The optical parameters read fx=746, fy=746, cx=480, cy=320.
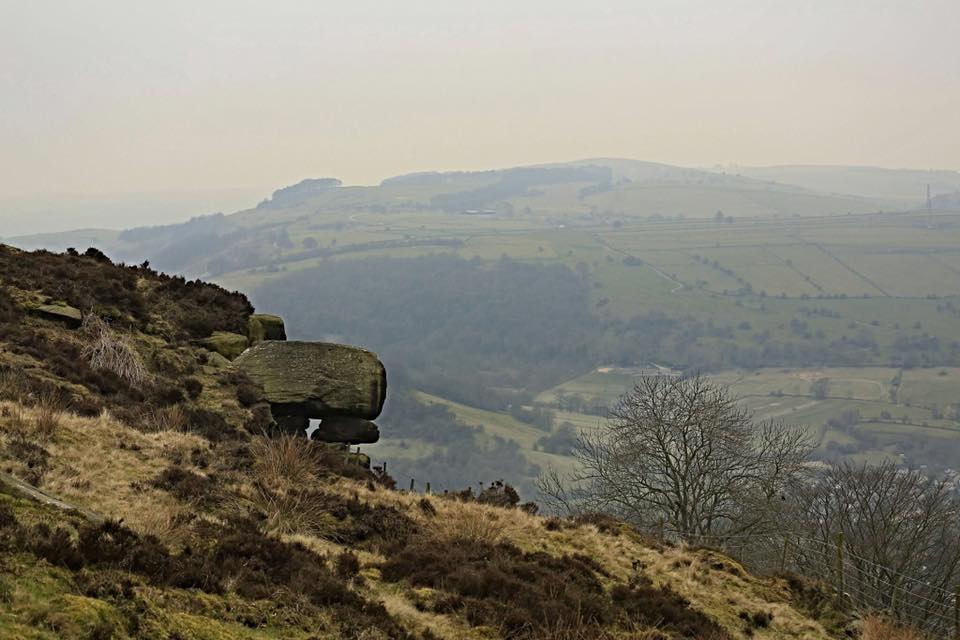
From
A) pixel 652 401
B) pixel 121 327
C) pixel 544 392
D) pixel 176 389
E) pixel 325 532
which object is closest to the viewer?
pixel 325 532

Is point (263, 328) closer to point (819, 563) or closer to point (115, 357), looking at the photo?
point (115, 357)

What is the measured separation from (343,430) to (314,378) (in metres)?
1.63

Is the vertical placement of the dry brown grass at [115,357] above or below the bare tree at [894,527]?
above

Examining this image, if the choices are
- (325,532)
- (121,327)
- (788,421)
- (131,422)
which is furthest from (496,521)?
(788,421)

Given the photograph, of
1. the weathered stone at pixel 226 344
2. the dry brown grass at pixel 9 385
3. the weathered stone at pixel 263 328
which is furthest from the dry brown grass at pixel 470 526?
the weathered stone at pixel 263 328

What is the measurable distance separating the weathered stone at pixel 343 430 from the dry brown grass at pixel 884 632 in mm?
12544

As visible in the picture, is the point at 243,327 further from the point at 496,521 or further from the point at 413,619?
the point at 413,619

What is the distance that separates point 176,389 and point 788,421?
119m

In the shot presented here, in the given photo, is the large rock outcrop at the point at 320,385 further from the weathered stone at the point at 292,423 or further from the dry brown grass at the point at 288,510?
the dry brown grass at the point at 288,510

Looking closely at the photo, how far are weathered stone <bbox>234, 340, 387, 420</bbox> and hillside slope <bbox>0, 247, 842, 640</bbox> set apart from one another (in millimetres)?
765

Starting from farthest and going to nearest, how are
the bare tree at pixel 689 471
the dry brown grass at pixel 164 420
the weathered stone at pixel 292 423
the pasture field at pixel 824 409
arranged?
the pasture field at pixel 824 409 → the bare tree at pixel 689 471 → the weathered stone at pixel 292 423 → the dry brown grass at pixel 164 420

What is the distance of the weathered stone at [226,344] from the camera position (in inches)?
826

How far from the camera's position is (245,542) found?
9.59m

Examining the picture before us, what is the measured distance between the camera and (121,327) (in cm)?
1973
